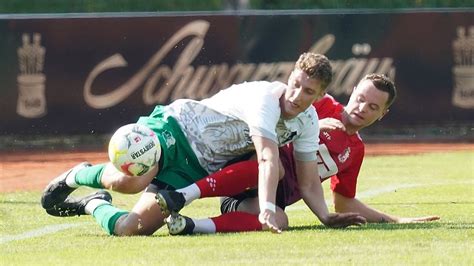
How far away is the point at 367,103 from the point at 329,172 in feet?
2.13

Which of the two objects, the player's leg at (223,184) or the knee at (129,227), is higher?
the player's leg at (223,184)

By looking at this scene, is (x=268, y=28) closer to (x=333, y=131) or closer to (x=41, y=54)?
(x=41, y=54)

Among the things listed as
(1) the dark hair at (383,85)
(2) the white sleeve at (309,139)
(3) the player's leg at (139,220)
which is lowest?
(3) the player's leg at (139,220)

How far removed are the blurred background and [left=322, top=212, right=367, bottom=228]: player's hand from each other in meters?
10.3

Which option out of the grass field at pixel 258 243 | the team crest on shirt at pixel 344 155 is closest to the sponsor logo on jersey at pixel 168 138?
the grass field at pixel 258 243

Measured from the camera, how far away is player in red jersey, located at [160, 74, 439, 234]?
8211 millimetres

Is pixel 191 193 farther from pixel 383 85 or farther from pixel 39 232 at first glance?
pixel 383 85

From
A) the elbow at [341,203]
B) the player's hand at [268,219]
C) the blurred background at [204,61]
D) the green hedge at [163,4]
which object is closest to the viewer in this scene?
the player's hand at [268,219]

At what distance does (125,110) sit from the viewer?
18.6 m

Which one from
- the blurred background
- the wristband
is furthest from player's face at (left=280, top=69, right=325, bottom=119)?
the blurred background

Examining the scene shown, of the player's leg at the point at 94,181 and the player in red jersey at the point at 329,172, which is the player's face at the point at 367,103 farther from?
the player's leg at the point at 94,181

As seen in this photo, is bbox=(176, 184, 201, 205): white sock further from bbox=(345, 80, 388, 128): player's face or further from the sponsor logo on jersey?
bbox=(345, 80, 388, 128): player's face

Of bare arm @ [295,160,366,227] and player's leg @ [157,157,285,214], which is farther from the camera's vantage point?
bare arm @ [295,160,366,227]

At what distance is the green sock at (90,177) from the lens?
8.48m
